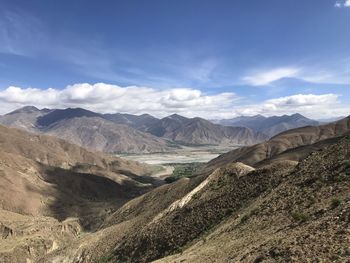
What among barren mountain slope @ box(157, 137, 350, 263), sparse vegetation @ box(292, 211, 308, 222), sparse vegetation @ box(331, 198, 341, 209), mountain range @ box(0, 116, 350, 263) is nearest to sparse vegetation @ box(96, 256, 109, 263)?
mountain range @ box(0, 116, 350, 263)

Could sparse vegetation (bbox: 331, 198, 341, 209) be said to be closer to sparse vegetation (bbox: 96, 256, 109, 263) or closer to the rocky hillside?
the rocky hillside

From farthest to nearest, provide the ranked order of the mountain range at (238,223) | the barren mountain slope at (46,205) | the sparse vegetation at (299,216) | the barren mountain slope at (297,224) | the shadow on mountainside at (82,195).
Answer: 1. the shadow on mountainside at (82,195)
2. the barren mountain slope at (46,205)
3. the sparse vegetation at (299,216)
4. the mountain range at (238,223)
5. the barren mountain slope at (297,224)

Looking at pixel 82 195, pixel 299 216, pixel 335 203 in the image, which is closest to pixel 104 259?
pixel 299 216

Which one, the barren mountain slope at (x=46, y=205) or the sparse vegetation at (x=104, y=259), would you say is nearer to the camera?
the sparse vegetation at (x=104, y=259)

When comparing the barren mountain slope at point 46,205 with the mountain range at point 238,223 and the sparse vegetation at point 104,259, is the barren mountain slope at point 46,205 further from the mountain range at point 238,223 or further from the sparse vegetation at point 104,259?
the sparse vegetation at point 104,259

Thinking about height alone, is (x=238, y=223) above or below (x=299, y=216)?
below

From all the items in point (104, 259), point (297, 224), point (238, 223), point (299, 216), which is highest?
point (299, 216)

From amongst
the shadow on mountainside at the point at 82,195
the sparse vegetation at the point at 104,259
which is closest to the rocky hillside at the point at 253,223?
the sparse vegetation at the point at 104,259

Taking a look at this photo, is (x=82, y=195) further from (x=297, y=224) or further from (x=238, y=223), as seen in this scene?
(x=297, y=224)

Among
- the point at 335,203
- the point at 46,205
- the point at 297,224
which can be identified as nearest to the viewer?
the point at 335,203

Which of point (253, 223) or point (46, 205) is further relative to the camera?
point (46, 205)

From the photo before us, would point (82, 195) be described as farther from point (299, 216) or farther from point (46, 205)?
point (299, 216)

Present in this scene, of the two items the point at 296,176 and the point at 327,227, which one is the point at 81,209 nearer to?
the point at 296,176

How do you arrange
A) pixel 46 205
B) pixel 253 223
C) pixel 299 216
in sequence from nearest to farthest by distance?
1. pixel 299 216
2. pixel 253 223
3. pixel 46 205
